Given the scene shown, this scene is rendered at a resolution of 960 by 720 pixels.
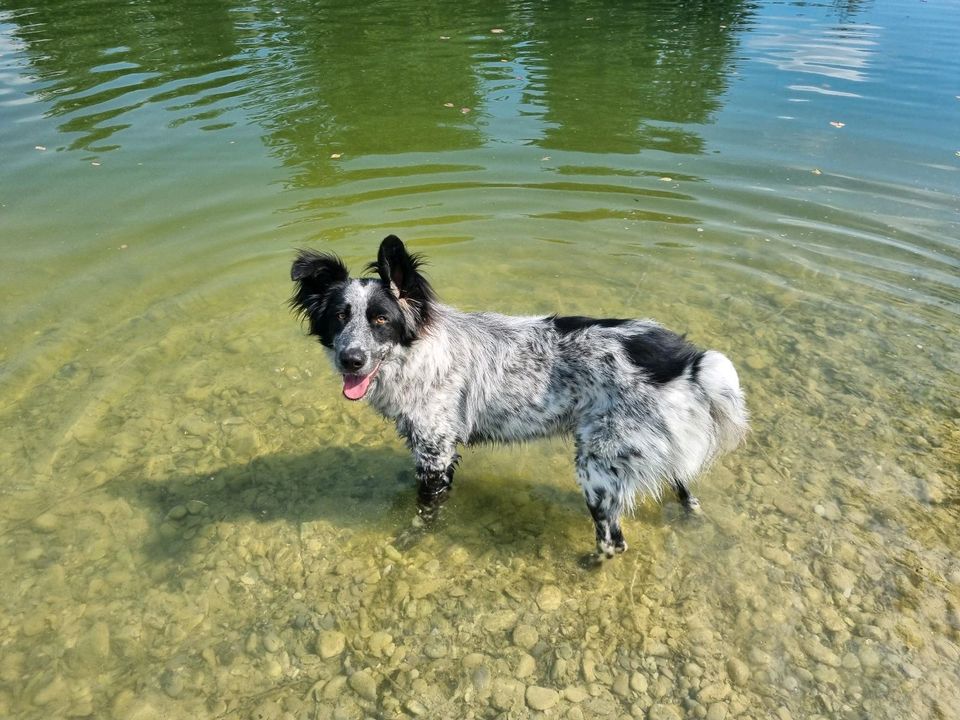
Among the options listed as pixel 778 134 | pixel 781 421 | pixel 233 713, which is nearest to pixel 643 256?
pixel 781 421

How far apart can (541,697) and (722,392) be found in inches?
93.5

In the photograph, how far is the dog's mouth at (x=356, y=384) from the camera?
462 centimetres

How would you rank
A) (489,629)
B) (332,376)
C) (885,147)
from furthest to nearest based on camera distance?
(885,147) < (332,376) < (489,629)

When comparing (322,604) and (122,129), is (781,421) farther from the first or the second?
(122,129)

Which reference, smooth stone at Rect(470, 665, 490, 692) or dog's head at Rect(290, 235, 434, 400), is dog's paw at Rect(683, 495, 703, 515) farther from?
dog's head at Rect(290, 235, 434, 400)

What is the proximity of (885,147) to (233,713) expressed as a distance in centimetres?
1322

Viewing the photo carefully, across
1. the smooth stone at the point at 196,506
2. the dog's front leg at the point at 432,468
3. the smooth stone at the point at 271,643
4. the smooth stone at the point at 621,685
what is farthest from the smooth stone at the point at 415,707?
the smooth stone at the point at 196,506

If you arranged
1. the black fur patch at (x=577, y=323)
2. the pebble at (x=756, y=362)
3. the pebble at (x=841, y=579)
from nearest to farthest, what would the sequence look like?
the pebble at (x=841, y=579), the black fur patch at (x=577, y=323), the pebble at (x=756, y=362)

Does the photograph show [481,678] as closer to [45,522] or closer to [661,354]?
[661,354]

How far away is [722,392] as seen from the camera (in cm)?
433

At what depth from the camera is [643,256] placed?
8.80 m

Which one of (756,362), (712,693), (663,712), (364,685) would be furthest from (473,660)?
(756,362)

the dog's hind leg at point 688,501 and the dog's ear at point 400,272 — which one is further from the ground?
the dog's ear at point 400,272

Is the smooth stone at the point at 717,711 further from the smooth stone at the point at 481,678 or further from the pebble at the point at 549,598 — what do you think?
the smooth stone at the point at 481,678
